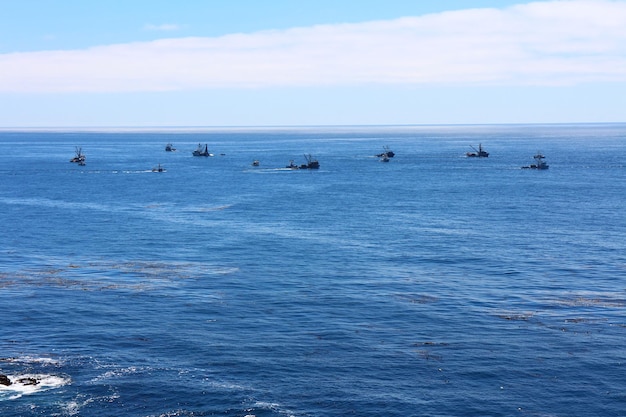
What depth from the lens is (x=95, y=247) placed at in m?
103

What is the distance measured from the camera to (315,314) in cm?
6938

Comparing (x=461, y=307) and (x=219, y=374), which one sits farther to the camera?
(x=461, y=307)

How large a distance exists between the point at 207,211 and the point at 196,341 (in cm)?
8129

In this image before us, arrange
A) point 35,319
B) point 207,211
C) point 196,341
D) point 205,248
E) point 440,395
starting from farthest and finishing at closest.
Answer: point 207,211, point 205,248, point 35,319, point 196,341, point 440,395

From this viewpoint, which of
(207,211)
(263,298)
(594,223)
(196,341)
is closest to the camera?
(196,341)

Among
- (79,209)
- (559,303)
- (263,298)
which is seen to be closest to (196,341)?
(263,298)

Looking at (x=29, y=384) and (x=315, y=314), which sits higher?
(x=315, y=314)

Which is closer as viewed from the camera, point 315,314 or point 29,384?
point 29,384

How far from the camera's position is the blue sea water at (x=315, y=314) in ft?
165

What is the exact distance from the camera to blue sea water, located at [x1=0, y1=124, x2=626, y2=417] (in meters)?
50.4

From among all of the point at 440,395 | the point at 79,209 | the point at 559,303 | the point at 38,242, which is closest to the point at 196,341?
the point at 440,395

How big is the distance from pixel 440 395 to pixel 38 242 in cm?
7559

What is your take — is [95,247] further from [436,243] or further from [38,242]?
[436,243]

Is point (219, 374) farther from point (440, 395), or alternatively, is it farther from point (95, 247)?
point (95, 247)
